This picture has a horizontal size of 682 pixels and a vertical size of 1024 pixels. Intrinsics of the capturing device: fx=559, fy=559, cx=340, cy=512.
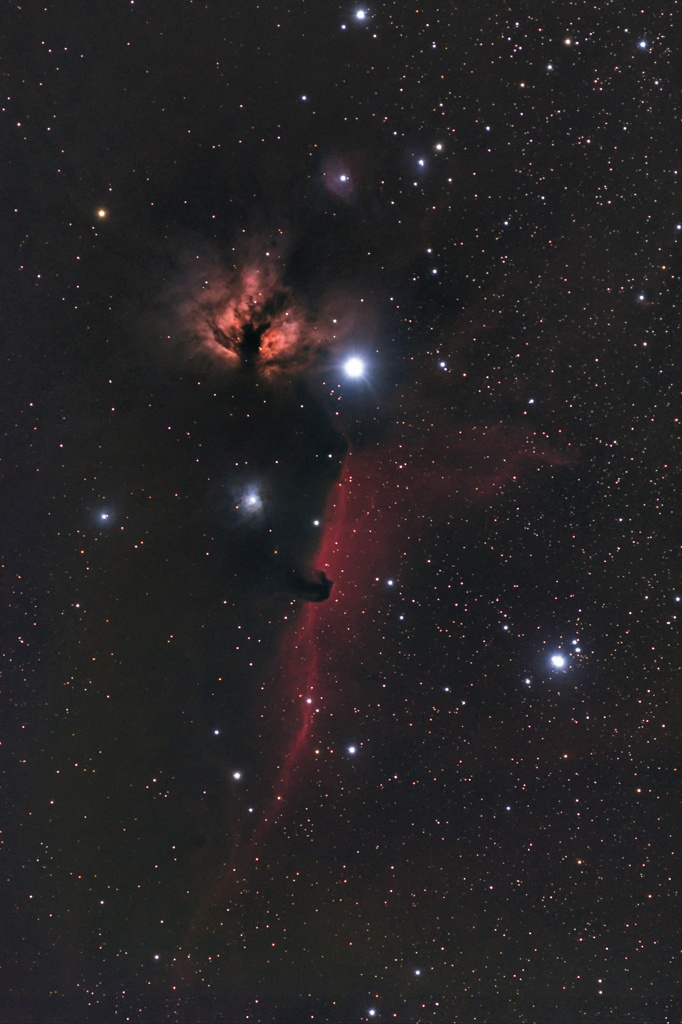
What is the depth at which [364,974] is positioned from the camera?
0.91 metres

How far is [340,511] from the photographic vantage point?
2.84 ft

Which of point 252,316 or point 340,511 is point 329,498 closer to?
point 340,511

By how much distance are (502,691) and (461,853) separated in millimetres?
268

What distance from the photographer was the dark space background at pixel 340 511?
819 millimetres

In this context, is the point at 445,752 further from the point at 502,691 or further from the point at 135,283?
the point at 135,283

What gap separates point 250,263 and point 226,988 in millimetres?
1140

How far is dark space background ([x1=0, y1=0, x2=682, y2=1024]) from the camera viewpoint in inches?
32.2

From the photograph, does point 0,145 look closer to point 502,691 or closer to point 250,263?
point 250,263

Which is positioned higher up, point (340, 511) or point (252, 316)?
point (252, 316)

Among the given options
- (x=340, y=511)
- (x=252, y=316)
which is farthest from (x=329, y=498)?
(x=252, y=316)

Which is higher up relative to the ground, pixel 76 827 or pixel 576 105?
pixel 576 105

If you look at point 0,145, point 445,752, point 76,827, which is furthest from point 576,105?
point 76,827

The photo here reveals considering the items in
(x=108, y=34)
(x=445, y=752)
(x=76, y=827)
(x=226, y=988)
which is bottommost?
(x=226, y=988)

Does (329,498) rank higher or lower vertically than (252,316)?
lower
